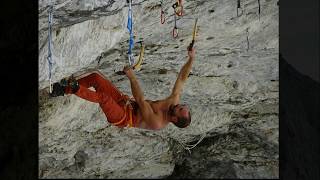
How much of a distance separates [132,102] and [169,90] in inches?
9.6

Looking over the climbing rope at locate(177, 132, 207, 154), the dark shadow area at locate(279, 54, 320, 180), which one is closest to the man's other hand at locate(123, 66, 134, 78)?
the climbing rope at locate(177, 132, 207, 154)

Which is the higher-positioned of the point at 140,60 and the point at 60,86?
the point at 140,60

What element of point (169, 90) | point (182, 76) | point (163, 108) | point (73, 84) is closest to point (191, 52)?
point (182, 76)

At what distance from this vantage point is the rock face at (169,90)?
2.64 meters

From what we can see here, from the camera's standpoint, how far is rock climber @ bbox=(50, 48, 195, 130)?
2.67 metres

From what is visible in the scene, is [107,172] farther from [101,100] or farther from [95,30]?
[95,30]

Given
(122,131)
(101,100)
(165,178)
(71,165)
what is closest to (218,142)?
(165,178)

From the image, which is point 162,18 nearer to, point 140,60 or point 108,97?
point 140,60

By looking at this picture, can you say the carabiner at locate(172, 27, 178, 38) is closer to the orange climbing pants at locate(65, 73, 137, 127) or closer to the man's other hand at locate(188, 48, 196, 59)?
the man's other hand at locate(188, 48, 196, 59)

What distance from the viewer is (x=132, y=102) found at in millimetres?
2695
